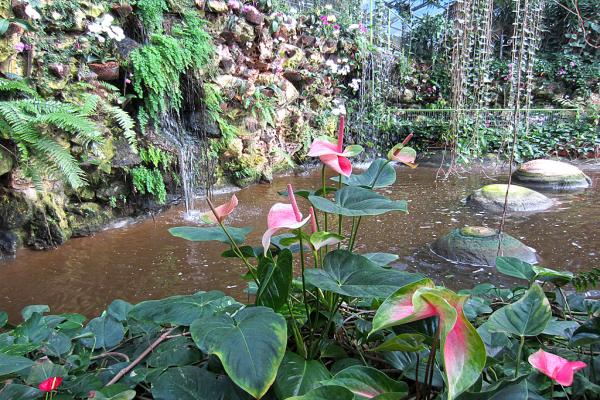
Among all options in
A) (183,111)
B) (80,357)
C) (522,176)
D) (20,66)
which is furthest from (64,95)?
(522,176)

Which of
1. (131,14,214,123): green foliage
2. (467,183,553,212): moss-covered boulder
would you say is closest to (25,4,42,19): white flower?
(131,14,214,123): green foliage

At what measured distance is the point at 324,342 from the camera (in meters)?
0.78

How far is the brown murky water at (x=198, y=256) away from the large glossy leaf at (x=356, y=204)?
2.02 metres

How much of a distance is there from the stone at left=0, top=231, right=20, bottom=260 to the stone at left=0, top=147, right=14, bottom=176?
0.52 metres

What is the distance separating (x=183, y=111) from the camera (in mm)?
5336

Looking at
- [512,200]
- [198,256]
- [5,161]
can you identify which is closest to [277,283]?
[198,256]

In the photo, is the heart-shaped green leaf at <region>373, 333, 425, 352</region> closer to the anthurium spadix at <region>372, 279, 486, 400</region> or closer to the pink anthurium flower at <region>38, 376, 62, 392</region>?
the anthurium spadix at <region>372, 279, 486, 400</region>

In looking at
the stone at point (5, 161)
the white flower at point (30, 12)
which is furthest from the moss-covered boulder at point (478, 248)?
the white flower at point (30, 12)

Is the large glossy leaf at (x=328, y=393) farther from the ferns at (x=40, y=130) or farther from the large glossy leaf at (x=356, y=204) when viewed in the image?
the ferns at (x=40, y=130)

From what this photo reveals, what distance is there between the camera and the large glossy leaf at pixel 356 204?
721mm

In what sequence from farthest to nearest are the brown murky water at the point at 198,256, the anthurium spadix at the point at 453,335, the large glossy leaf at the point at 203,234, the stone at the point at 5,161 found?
the stone at the point at 5,161, the brown murky water at the point at 198,256, the large glossy leaf at the point at 203,234, the anthurium spadix at the point at 453,335

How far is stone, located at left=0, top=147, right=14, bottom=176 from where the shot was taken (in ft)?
10.8

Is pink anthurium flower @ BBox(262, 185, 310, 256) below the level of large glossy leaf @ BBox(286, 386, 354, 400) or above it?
above

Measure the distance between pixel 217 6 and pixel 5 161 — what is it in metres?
3.71
